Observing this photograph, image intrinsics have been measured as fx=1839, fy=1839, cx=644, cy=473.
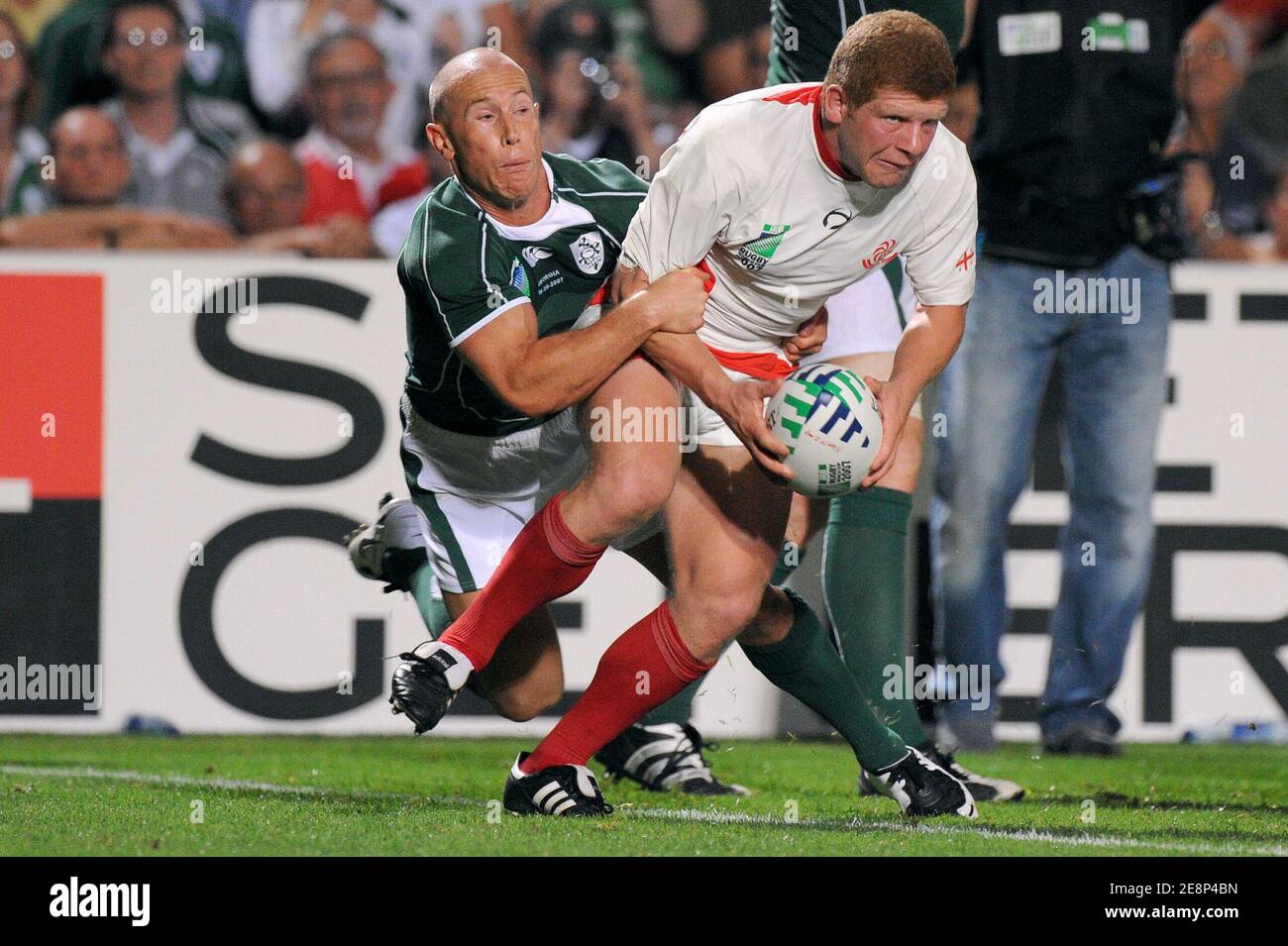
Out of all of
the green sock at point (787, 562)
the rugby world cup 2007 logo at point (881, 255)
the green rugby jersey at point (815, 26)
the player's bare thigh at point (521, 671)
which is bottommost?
the player's bare thigh at point (521, 671)

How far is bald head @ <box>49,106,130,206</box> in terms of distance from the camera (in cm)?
702

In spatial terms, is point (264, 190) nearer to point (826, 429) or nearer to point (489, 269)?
point (489, 269)

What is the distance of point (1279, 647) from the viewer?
21.6 feet

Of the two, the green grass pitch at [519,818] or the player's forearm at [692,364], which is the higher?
the player's forearm at [692,364]

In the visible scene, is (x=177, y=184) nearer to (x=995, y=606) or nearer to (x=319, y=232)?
(x=319, y=232)

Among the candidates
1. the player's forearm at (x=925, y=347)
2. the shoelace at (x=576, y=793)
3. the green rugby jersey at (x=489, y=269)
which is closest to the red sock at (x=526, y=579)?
the shoelace at (x=576, y=793)

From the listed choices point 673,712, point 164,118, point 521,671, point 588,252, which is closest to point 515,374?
point 588,252

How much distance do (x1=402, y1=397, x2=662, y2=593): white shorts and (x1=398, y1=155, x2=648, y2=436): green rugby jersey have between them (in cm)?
6

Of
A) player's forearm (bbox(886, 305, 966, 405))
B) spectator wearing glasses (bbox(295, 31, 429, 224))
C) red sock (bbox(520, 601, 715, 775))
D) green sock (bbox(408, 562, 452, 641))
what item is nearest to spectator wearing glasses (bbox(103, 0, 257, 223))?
spectator wearing glasses (bbox(295, 31, 429, 224))

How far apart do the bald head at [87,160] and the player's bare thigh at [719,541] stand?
348 cm

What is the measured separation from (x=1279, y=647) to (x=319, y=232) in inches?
151

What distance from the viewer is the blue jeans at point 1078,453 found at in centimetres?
624

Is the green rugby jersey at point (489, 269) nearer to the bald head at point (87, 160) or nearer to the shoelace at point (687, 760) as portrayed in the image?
the shoelace at point (687, 760)
